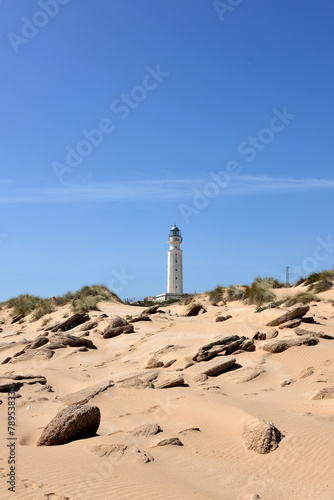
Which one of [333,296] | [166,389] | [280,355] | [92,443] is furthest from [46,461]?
[333,296]

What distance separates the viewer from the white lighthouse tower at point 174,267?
207 ft

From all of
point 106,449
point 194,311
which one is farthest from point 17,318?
point 106,449

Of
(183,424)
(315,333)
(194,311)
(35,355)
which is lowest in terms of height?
(35,355)

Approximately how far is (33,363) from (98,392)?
19.8ft

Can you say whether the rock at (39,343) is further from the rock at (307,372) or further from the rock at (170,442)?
the rock at (170,442)

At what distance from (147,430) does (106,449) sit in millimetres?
1124

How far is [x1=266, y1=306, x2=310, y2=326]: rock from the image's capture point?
14250 millimetres

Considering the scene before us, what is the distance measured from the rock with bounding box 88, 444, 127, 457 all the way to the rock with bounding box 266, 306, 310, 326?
938cm

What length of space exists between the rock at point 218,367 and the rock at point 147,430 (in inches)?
157

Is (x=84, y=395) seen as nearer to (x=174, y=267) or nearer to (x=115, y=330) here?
(x=115, y=330)

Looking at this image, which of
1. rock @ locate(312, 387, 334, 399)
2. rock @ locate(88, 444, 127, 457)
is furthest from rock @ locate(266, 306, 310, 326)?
rock @ locate(88, 444, 127, 457)

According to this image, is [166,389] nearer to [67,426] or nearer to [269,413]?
[269,413]

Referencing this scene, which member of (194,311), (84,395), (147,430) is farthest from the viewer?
(194,311)

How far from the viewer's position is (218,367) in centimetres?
1109
